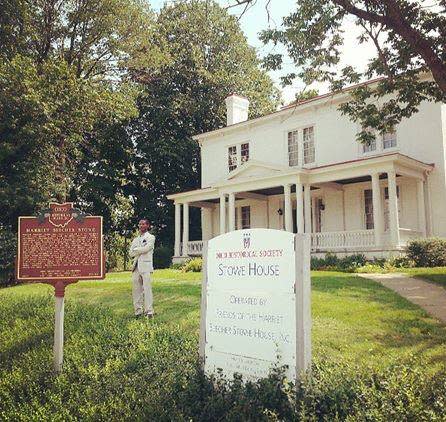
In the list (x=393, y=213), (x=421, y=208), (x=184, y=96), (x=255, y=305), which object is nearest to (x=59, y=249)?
(x=255, y=305)

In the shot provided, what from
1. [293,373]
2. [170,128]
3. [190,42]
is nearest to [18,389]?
[293,373]

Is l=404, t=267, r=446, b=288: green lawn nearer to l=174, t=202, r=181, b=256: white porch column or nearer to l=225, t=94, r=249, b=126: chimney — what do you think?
l=174, t=202, r=181, b=256: white porch column

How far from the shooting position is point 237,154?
2769cm

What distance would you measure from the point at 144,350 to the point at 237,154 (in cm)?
2126

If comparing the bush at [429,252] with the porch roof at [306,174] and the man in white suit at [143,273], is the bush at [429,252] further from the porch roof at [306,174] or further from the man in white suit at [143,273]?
the man in white suit at [143,273]

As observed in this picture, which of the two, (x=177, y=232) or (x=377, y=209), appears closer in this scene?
(x=377, y=209)

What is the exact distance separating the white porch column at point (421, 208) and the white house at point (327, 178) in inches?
1.6

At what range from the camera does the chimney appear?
94.6 feet

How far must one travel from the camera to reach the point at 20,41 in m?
25.6

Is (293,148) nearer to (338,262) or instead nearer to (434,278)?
(338,262)

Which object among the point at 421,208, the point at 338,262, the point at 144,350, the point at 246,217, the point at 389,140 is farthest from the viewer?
the point at 246,217

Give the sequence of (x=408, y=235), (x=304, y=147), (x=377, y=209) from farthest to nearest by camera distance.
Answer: (x=304, y=147) < (x=408, y=235) < (x=377, y=209)

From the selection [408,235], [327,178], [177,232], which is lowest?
[408,235]

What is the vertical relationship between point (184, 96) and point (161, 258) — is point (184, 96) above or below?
above
